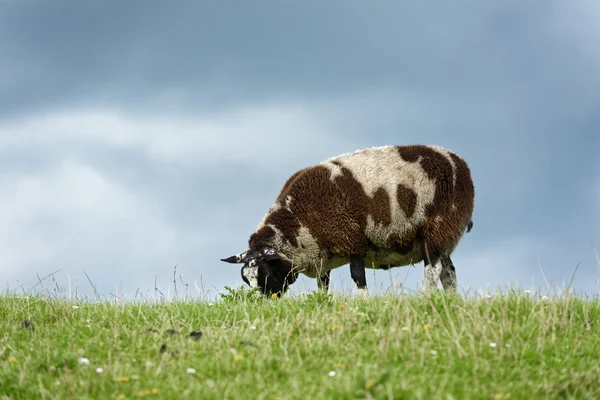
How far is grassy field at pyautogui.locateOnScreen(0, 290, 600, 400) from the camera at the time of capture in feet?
22.0

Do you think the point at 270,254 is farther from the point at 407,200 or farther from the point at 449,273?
the point at 449,273

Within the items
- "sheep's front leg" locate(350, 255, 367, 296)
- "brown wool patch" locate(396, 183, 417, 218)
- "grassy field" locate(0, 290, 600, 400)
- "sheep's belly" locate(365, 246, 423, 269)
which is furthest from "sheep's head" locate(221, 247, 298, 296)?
"grassy field" locate(0, 290, 600, 400)

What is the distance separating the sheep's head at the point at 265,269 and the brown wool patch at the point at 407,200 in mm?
2739

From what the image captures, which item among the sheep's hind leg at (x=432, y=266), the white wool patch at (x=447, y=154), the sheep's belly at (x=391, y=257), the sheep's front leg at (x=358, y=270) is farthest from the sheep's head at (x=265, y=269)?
the white wool patch at (x=447, y=154)

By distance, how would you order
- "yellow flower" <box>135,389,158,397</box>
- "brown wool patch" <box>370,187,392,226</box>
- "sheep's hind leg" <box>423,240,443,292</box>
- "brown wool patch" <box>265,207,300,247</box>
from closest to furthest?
"yellow flower" <box>135,389,158,397</box>, "brown wool patch" <box>370,187,392,226</box>, "sheep's hind leg" <box>423,240,443,292</box>, "brown wool patch" <box>265,207,300,247</box>

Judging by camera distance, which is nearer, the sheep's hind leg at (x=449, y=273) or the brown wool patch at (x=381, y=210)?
the brown wool patch at (x=381, y=210)

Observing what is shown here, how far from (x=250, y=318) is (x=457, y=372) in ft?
12.2

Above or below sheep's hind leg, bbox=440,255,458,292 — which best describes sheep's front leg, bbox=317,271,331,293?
below

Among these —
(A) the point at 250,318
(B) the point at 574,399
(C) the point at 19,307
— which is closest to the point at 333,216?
(A) the point at 250,318

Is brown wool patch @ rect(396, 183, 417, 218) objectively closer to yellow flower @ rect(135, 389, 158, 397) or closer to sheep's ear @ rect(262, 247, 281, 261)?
sheep's ear @ rect(262, 247, 281, 261)

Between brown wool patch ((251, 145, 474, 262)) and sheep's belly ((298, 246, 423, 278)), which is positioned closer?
brown wool patch ((251, 145, 474, 262))

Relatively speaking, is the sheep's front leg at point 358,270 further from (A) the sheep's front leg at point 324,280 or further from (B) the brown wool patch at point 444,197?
(B) the brown wool patch at point 444,197

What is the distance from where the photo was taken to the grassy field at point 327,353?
264 inches

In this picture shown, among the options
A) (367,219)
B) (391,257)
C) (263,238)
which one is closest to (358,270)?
(391,257)
